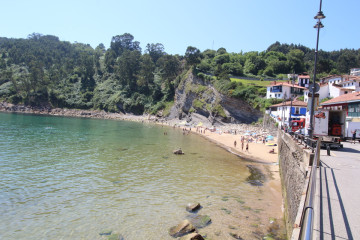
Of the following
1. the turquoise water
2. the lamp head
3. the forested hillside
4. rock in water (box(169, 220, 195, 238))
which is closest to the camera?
rock in water (box(169, 220, 195, 238))

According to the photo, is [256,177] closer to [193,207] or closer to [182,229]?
[193,207]

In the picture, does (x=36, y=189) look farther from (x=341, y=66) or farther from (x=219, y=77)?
(x=341, y=66)

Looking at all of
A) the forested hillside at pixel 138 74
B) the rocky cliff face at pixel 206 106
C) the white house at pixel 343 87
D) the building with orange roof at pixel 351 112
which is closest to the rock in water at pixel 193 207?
Answer: the building with orange roof at pixel 351 112

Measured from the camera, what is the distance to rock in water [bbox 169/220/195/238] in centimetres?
1288

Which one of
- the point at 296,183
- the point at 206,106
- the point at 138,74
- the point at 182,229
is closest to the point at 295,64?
the point at 206,106

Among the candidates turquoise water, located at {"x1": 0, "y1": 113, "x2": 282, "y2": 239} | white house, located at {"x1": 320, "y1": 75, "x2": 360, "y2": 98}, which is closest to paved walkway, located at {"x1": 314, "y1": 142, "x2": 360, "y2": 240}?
turquoise water, located at {"x1": 0, "y1": 113, "x2": 282, "y2": 239}

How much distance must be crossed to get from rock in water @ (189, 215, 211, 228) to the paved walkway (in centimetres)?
697

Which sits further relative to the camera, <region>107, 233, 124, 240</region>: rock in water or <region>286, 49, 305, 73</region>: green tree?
<region>286, 49, 305, 73</region>: green tree

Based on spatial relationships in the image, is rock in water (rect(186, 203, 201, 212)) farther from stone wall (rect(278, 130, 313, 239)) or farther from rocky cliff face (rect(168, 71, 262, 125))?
rocky cliff face (rect(168, 71, 262, 125))

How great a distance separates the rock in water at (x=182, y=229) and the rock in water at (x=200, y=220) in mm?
985

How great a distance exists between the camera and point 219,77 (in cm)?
8088

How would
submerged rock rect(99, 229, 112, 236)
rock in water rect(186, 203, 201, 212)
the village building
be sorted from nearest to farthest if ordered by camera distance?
submerged rock rect(99, 229, 112, 236), rock in water rect(186, 203, 201, 212), the village building

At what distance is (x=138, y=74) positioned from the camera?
114812 mm

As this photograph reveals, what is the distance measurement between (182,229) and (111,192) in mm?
7857
